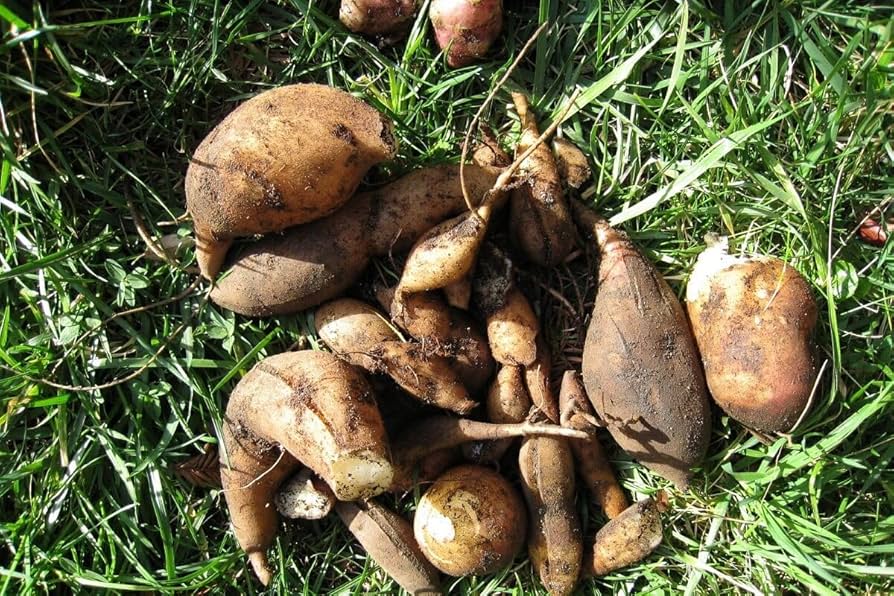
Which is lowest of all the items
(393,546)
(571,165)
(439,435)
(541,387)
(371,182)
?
(393,546)

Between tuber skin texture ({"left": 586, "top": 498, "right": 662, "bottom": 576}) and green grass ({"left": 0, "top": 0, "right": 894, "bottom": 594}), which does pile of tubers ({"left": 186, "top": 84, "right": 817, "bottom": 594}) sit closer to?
tuber skin texture ({"left": 586, "top": 498, "right": 662, "bottom": 576})

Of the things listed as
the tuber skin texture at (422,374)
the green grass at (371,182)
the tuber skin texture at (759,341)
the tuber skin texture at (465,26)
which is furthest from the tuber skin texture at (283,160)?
the tuber skin texture at (759,341)

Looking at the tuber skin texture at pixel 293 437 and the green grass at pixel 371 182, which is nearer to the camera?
the tuber skin texture at pixel 293 437

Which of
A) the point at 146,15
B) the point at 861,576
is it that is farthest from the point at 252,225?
the point at 861,576

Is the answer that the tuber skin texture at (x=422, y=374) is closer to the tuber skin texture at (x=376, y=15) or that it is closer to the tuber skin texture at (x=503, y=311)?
the tuber skin texture at (x=503, y=311)

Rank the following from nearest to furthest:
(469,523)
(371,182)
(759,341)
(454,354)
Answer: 1. (759,341)
2. (469,523)
3. (454,354)
4. (371,182)

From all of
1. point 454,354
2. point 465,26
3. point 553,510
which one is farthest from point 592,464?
point 465,26

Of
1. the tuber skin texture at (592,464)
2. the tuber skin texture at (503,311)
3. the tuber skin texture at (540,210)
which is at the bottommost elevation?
the tuber skin texture at (592,464)

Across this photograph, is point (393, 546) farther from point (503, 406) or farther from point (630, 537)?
point (630, 537)
